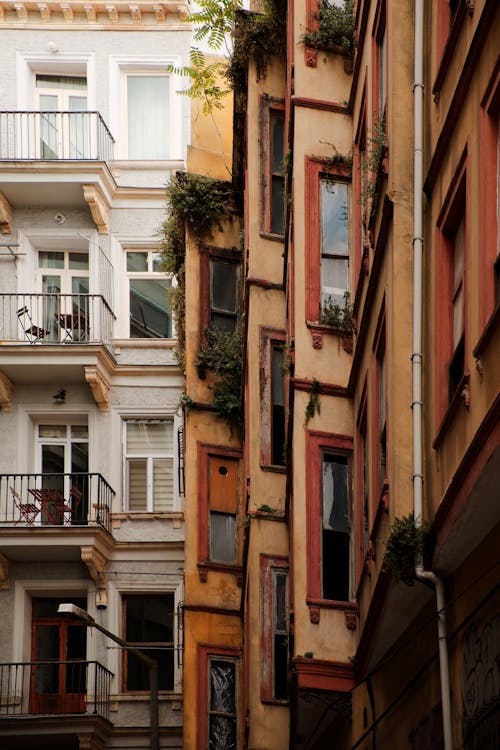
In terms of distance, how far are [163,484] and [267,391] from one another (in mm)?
10312

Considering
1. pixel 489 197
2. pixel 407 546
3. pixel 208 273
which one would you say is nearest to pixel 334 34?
pixel 208 273

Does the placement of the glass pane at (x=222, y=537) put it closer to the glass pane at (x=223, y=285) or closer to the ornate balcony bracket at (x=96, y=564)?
the ornate balcony bracket at (x=96, y=564)

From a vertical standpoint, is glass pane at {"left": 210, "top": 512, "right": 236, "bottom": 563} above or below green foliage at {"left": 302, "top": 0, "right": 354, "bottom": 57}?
below

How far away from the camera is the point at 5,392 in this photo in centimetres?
3706

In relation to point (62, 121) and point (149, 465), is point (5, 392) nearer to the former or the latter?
point (149, 465)

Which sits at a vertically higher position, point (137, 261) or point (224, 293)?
point (137, 261)

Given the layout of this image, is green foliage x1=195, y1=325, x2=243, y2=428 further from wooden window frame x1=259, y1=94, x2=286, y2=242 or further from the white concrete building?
wooden window frame x1=259, y1=94, x2=286, y2=242

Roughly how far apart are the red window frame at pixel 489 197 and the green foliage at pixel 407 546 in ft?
8.71

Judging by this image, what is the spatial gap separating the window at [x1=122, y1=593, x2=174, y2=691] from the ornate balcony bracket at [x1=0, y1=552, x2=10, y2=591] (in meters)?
2.46

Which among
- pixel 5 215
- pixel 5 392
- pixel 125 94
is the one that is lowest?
pixel 5 392

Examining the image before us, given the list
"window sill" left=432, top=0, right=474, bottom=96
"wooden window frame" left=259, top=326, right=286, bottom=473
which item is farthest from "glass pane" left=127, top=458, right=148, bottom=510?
"window sill" left=432, top=0, right=474, bottom=96

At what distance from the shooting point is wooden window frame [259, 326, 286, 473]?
27.0 metres

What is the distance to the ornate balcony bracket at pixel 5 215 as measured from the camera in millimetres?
38219

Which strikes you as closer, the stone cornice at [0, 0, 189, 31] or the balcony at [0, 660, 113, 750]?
the balcony at [0, 660, 113, 750]
